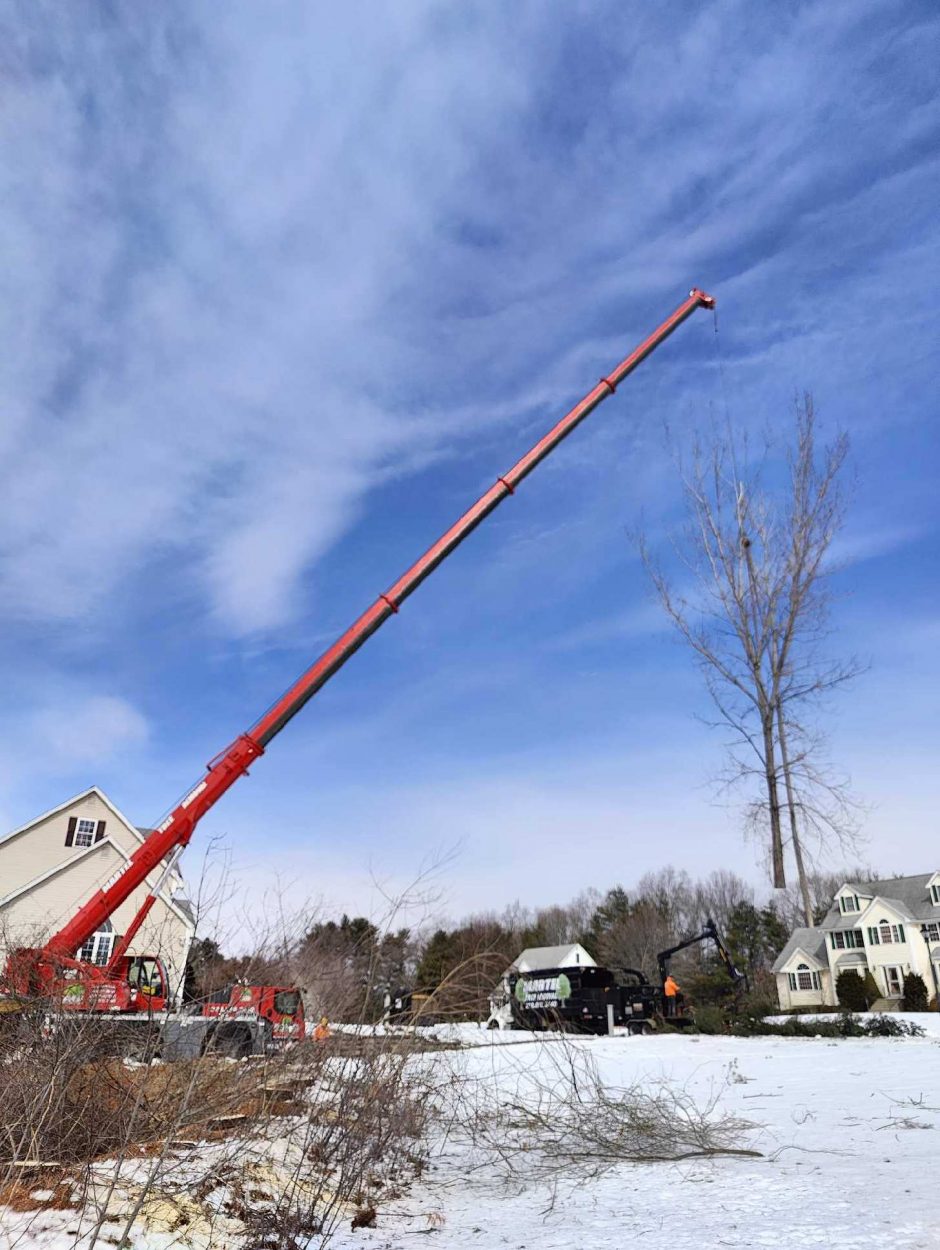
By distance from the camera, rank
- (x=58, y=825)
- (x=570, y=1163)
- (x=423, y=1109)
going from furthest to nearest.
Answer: (x=58, y=825)
(x=423, y=1109)
(x=570, y=1163)

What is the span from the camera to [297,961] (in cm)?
690

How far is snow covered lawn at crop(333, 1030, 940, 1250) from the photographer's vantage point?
165 inches

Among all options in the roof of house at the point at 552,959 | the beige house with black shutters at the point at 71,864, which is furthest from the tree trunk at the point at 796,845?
the roof of house at the point at 552,959

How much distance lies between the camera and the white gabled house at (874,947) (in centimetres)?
3512

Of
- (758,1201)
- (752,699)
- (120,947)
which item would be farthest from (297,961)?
(752,699)

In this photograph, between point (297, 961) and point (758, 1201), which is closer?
point (758, 1201)

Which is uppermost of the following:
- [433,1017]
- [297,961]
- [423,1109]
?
[297,961]

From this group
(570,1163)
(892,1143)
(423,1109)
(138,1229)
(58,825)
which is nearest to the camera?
(138,1229)

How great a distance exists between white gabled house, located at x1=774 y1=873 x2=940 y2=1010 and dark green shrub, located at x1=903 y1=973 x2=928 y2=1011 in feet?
19.4

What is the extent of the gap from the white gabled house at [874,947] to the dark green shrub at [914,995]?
5.93 m

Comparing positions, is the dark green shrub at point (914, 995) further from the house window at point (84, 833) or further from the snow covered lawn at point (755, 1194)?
the house window at point (84, 833)

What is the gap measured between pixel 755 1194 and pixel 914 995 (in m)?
26.5

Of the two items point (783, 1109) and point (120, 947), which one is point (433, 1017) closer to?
point (783, 1109)

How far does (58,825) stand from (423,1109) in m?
24.6
